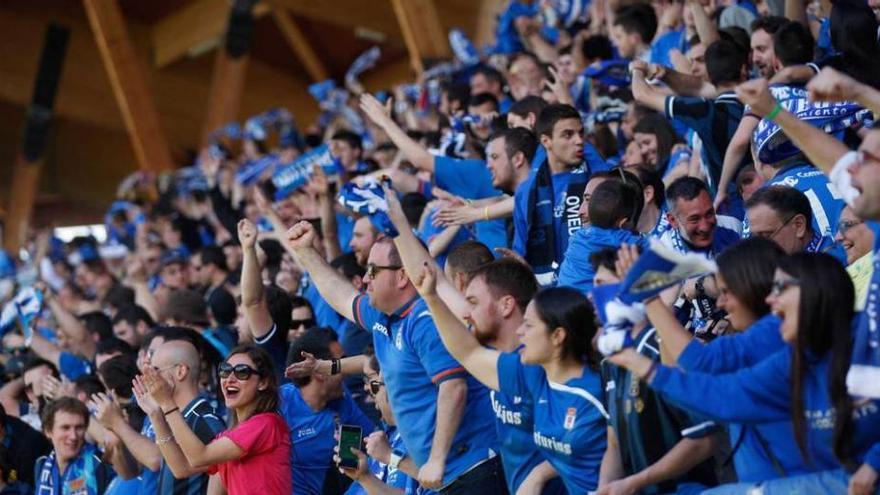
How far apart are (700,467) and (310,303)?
371 cm

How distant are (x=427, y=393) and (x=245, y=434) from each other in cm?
72

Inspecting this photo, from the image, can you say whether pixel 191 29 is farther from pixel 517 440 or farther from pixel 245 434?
pixel 517 440

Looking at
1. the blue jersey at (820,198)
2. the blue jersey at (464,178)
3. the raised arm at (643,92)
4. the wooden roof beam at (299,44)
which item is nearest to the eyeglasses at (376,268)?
the blue jersey at (820,198)

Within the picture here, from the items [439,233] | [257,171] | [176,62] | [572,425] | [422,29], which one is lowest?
[572,425]

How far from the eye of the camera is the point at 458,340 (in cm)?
457

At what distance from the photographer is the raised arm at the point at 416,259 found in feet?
15.9

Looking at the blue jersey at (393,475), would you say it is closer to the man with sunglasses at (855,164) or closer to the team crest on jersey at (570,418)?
the team crest on jersey at (570,418)

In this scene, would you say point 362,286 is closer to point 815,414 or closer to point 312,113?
point 815,414

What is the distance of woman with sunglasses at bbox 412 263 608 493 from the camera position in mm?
4312

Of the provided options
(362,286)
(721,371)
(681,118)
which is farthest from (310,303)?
(721,371)

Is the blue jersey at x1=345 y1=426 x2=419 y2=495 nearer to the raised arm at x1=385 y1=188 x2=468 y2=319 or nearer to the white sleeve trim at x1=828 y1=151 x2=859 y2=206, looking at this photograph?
the raised arm at x1=385 y1=188 x2=468 y2=319

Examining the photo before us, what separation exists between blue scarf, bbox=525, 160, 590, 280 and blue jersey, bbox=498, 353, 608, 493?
6.54 feet

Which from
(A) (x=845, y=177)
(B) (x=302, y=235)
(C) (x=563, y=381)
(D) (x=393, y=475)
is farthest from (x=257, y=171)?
(A) (x=845, y=177)

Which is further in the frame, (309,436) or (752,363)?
(309,436)
